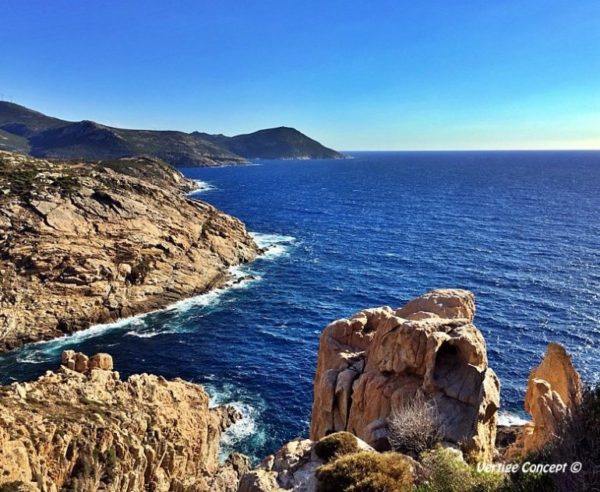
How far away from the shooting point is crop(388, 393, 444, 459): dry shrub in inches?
926

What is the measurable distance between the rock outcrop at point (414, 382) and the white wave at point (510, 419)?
1808 centimetres

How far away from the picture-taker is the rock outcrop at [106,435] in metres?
30.6

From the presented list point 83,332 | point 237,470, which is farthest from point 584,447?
point 83,332

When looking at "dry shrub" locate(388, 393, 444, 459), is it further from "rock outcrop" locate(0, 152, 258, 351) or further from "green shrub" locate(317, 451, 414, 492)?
"rock outcrop" locate(0, 152, 258, 351)

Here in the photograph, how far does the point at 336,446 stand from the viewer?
2131cm

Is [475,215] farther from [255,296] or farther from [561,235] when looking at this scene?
[255,296]

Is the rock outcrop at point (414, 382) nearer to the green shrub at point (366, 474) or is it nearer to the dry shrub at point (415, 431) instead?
the dry shrub at point (415, 431)

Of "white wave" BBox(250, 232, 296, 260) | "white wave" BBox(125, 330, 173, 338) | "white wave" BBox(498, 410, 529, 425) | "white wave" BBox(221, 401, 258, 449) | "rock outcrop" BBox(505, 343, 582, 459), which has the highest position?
"rock outcrop" BBox(505, 343, 582, 459)

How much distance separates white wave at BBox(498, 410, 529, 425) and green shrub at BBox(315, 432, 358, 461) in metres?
31.0

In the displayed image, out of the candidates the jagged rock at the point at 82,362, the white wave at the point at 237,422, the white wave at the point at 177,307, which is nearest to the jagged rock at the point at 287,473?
the white wave at the point at 237,422

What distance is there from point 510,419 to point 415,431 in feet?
96.3

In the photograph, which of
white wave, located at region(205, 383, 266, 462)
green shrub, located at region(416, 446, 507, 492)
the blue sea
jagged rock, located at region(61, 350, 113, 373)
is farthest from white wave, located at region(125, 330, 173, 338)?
green shrub, located at region(416, 446, 507, 492)

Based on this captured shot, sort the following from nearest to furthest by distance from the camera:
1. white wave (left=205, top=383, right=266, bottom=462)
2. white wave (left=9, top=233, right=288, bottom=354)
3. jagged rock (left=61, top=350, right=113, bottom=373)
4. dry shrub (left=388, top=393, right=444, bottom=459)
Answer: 1. dry shrub (left=388, top=393, right=444, bottom=459)
2. jagged rock (left=61, top=350, right=113, bottom=373)
3. white wave (left=205, top=383, right=266, bottom=462)
4. white wave (left=9, top=233, right=288, bottom=354)

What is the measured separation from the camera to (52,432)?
104ft
